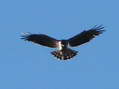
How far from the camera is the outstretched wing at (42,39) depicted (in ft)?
49.5

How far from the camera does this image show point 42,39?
→ 50.4ft

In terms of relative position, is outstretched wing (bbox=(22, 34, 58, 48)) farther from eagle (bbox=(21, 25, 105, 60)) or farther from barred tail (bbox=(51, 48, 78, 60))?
barred tail (bbox=(51, 48, 78, 60))

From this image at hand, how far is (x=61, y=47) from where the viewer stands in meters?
14.7

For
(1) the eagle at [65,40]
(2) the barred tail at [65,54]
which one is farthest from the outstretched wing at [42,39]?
(2) the barred tail at [65,54]

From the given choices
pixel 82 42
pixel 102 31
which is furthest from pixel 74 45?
pixel 102 31

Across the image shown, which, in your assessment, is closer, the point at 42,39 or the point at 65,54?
the point at 65,54

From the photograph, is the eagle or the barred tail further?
the eagle

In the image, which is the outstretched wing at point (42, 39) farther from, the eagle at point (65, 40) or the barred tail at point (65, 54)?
the barred tail at point (65, 54)

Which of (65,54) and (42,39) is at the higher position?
(42,39)

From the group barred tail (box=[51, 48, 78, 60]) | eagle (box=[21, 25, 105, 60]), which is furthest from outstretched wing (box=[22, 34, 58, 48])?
barred tail (box=[51, 48, 78, 60])

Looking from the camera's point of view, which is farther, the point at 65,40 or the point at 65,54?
the point at 65,40

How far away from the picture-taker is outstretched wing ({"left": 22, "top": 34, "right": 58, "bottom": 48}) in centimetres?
1509

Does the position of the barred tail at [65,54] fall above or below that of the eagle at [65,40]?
below

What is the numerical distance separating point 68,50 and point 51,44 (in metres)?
1.14
